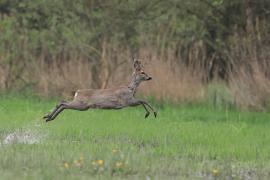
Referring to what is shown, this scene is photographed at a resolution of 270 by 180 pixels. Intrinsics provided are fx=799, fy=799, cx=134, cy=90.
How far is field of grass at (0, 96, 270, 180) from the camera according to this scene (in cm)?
959

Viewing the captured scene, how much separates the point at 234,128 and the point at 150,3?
807cm

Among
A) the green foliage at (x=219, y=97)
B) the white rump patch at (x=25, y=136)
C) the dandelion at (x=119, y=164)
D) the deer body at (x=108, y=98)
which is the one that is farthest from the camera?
the green foliage at (x=219, y=97)

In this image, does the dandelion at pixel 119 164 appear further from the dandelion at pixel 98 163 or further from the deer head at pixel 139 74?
the deer head at pixel 139 74

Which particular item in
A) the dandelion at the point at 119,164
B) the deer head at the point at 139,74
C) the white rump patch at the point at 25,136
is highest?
the deer head at the point at 139,74

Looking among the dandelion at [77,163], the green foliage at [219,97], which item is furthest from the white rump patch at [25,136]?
the green foliage at [219,97]

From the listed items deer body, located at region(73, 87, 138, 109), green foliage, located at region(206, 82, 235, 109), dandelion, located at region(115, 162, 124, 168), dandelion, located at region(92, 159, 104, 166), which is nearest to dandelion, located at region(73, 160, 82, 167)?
dandelion, located at region(92, 159, 104, 166)

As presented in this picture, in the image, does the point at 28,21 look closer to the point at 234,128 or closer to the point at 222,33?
the point at 222,33

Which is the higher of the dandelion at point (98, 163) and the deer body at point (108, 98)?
the deer body at point (108, 98)

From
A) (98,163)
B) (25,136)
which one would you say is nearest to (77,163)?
(98,163)

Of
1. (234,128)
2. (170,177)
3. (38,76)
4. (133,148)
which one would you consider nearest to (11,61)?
(38,76)

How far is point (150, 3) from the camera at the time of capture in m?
22.5

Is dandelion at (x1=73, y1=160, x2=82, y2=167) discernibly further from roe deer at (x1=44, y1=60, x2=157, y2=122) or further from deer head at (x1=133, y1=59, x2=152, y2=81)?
deer head at (x1=133, y1=59, x2=152, y2=81)

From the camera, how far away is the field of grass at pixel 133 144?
9.59 meters

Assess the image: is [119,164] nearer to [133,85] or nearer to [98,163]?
[98,163]
